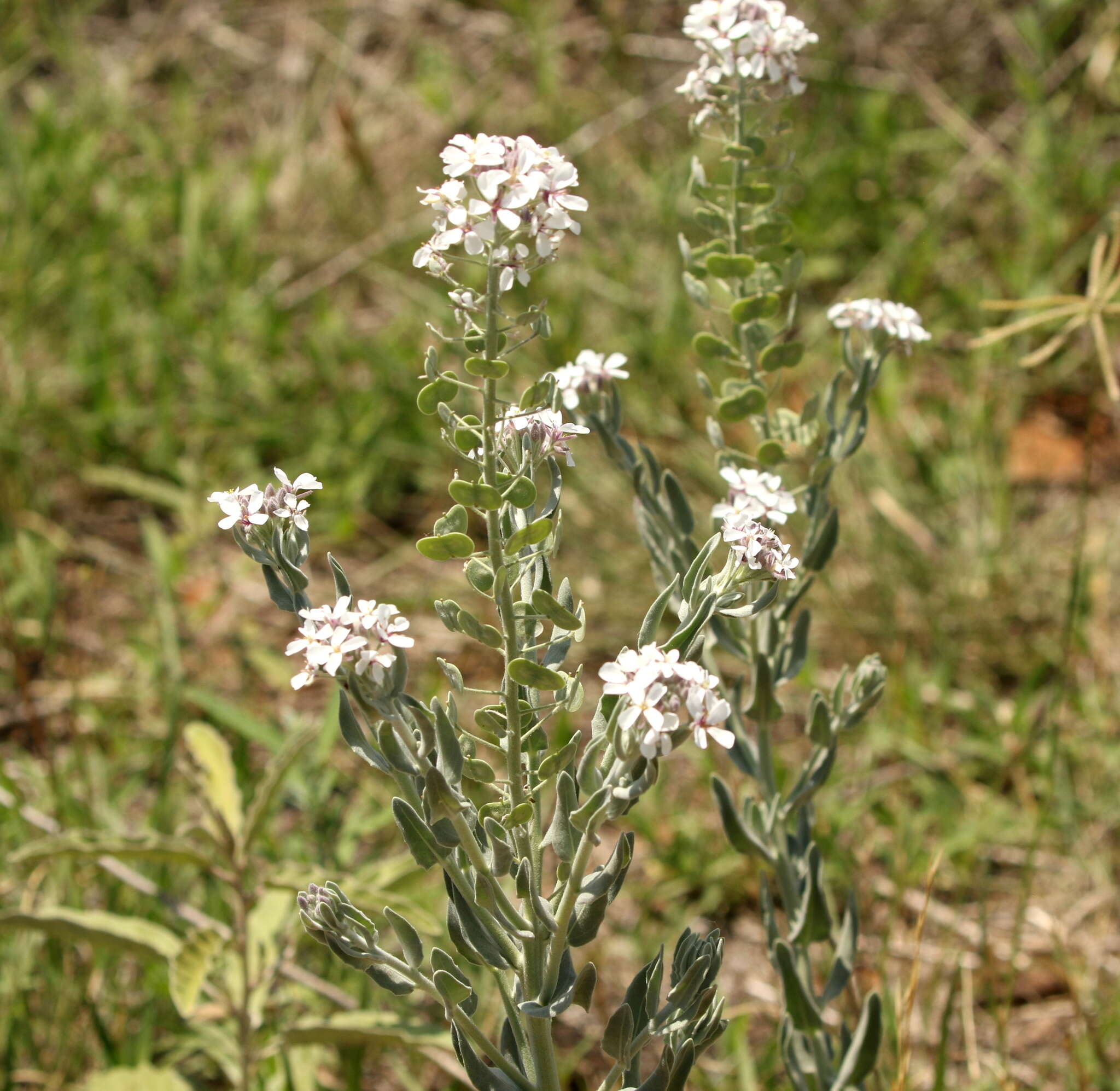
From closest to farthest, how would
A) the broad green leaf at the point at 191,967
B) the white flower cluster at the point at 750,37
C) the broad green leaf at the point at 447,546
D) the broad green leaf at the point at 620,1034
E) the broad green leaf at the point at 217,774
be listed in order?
the broad green leaf at the point at 447,546 → the broad green leaf at the point at 620,1034 → the white flower cluster at the point at 750,37 → the broad green leaf at the point at 191,967 → the broad green leaf at the point at 217,774

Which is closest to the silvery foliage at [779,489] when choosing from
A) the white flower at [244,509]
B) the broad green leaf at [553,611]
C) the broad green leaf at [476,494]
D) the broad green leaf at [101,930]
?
the broad green leaf at [553,611]

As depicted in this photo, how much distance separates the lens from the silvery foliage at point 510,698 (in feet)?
3.76

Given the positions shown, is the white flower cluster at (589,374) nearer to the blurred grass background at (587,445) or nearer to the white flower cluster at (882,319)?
the white flower cluster at (882,319)

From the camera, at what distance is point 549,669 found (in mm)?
1243

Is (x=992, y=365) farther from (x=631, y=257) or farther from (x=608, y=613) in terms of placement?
(x=608, y=613)

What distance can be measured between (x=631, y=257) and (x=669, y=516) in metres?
2.67

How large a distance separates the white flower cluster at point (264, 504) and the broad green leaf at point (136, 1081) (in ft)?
3.79

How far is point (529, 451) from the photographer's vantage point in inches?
51.1

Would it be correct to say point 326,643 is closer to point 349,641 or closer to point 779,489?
point 349,641

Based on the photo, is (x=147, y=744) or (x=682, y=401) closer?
(x=147, y=744)

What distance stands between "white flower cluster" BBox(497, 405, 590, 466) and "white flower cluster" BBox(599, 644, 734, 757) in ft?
0.76

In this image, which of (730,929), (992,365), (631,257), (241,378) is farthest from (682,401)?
(730,929)

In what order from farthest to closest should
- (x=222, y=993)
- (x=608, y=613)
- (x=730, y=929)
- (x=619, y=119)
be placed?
(x=619, y=119), (x=608, y=613), (x=730, y=929), (x=222, y=993)

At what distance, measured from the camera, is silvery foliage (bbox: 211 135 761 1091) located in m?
1.15
